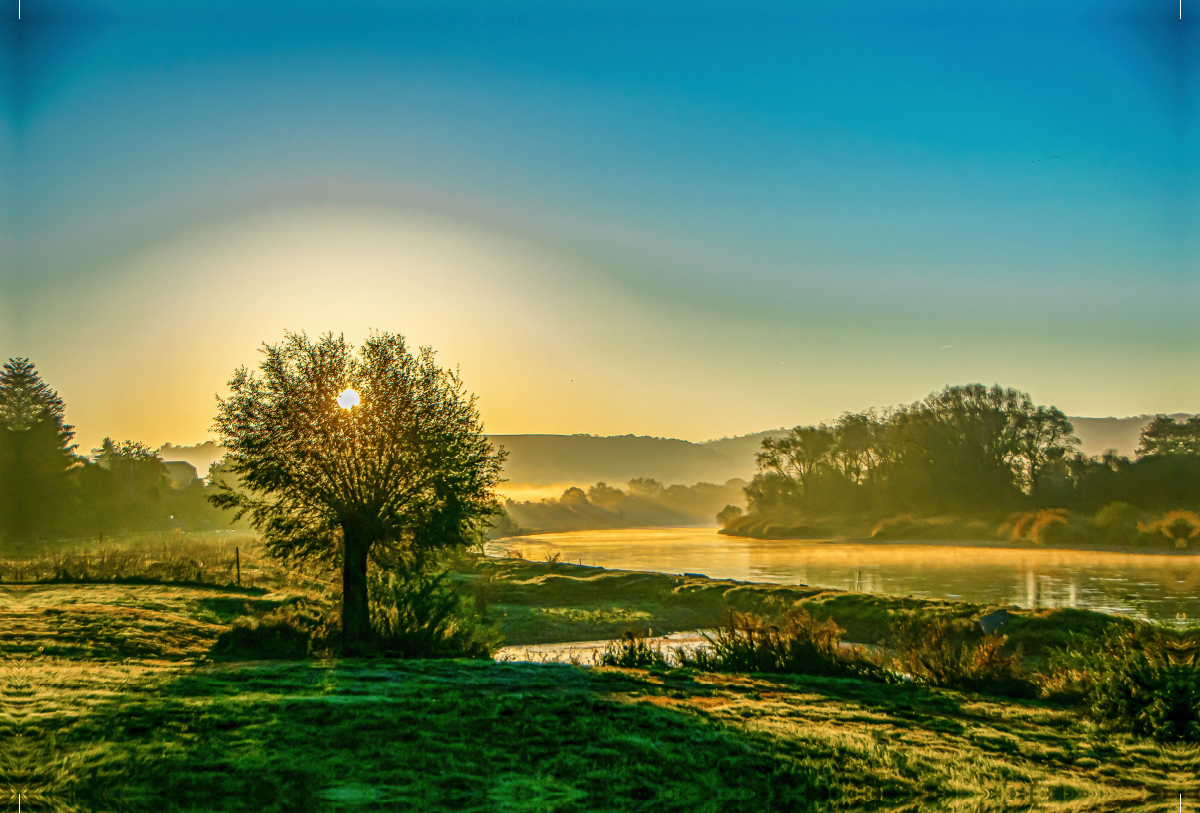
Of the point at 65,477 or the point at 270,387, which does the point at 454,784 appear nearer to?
the point at 270,387

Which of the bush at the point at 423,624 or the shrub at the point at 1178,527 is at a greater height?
the bush at the point at 423,624

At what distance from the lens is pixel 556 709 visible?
898 cm

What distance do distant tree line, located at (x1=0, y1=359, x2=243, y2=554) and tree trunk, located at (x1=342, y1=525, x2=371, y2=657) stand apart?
2639 cm

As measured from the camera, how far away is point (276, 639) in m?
14.5

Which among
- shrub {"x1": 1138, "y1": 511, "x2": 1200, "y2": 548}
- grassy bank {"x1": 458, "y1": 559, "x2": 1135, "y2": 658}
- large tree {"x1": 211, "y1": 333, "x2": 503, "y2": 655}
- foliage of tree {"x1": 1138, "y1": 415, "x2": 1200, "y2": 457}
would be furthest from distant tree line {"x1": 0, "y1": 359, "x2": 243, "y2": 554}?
foliage of tree {"x1": 1138, "y1": 415, "x2": 1200, "y2": 457}

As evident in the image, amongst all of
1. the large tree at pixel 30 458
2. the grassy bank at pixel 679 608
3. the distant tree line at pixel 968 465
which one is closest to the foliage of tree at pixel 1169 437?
the distant tree line at pixel 968 465

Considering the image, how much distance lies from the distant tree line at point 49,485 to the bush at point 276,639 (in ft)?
90.6

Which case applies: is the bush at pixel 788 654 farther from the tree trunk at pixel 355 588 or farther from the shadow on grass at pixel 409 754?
the tree trunk at pixel 355 588

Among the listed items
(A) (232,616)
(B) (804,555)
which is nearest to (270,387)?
(A) (232,616)

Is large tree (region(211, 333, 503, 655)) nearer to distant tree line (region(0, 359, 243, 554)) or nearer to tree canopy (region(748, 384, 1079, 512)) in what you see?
distant tree line (region(0, 359, 243, 554))

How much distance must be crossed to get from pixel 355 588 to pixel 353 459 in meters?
2.93

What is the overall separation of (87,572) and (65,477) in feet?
110

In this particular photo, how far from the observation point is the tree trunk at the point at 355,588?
16.7 m

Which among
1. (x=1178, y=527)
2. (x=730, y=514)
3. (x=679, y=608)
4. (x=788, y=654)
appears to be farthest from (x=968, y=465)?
(x=788, y=654)
